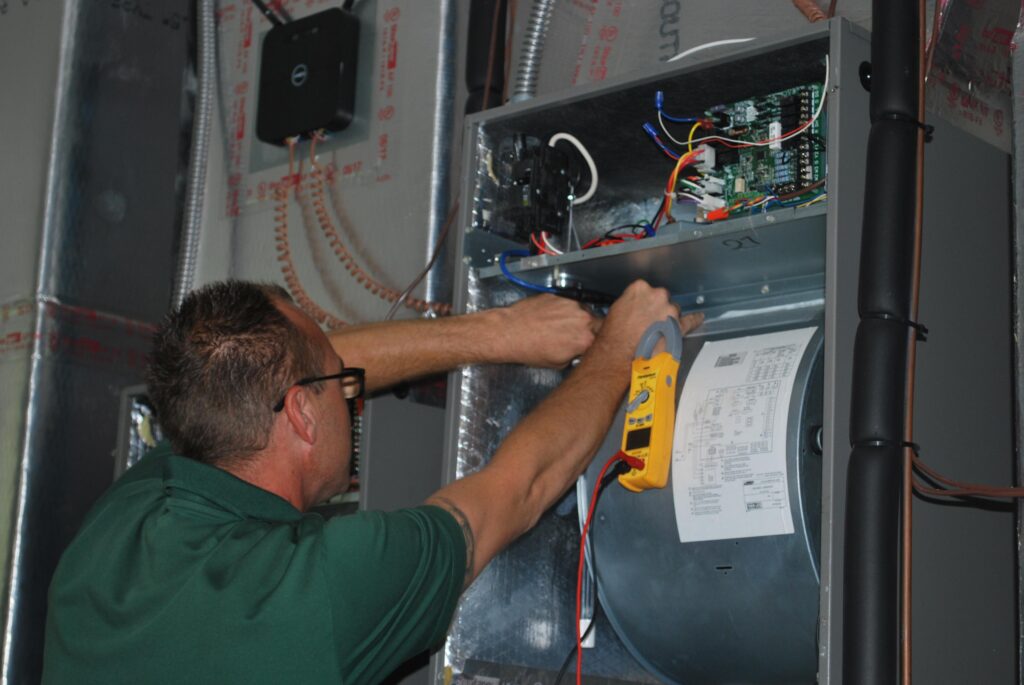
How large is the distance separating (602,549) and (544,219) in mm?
512

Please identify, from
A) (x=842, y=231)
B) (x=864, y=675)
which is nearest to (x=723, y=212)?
(x=842, y=231)

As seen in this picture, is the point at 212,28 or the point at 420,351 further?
the point at 212,28

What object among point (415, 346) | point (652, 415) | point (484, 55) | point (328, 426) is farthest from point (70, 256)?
point (652, 415)

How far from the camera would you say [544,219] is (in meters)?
1.97

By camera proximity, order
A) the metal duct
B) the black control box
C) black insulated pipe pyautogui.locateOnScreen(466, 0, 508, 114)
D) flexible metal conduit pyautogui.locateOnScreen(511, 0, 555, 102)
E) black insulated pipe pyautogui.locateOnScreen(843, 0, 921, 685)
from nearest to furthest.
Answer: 1. black insulated pipe pyautogui.locateOnScreen(843, 0, 921, 685)
2. flexible metal conduit pyautogui.locateOnScreen(511, 0, 555, 102)
3. black insulated pipe pyautogui.locateOnScreen(466, 0, 508, 114)
4. the black control box
5. the metal duct

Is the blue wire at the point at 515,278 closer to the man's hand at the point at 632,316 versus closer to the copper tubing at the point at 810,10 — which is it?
the man's hand at the point at 632,316

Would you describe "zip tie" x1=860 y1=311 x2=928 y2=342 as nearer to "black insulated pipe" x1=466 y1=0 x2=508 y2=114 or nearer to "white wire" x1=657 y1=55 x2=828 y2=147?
"white wire" x1=657 y1=55 x2=828 y2=147

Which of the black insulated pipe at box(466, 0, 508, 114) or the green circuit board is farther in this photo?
the black insulated pipe at box(466, 0, 508, 114)

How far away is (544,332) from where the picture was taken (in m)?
1.91

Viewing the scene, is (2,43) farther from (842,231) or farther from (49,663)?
(842,231)

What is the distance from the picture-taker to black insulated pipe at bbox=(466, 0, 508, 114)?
2.38 metres

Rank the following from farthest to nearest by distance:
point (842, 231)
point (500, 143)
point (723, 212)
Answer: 1. point (500, 143)
2. point (723, 212)
3. point (842, 231)

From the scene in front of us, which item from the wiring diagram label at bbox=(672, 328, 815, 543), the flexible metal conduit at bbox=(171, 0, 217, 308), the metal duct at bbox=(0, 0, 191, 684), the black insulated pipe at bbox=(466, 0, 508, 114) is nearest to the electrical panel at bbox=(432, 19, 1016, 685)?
the wiring diagram label at bbox=(672, 328, 815, 543)

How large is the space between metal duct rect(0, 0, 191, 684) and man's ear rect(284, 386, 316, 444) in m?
1.30
